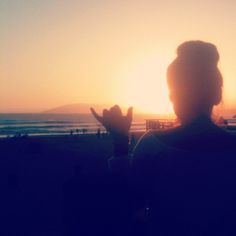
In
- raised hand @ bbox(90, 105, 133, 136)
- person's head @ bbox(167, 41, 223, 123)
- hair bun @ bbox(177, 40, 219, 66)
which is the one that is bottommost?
raised hand @ bbox(90, 105, 133, 136)

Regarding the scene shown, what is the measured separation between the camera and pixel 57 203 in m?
11.3

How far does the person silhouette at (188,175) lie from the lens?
1822mm

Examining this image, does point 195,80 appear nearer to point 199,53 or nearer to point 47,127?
point 199,53

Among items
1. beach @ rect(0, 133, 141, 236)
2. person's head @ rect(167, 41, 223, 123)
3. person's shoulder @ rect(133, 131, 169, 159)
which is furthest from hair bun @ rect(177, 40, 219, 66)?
beach @ rect(0, 133, 141, 236)

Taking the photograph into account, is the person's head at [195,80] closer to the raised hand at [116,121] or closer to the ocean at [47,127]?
the raised hand at [116,121]

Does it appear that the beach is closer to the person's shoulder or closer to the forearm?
the forearm

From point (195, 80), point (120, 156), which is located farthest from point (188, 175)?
point (120, 156)

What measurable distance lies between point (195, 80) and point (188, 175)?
42 centimetres

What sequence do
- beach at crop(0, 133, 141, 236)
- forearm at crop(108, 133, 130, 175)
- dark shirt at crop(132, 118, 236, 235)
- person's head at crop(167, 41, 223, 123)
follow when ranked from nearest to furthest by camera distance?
dark shirt at crop(132, 118, 236, 235) → person's head at crop(167, 41, 223, 123) → forearm at crop(108, 133, 130, 175) → beach at crop(0, 133, 141, 236)

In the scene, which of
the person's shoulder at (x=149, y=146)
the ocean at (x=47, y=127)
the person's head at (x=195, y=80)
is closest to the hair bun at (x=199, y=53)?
the person's head at (x=195, y=80)

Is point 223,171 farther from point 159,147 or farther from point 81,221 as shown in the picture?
point 81,221

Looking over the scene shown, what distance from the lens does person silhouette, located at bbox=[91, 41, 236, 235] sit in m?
1.82

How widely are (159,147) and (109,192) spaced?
0.92 ft

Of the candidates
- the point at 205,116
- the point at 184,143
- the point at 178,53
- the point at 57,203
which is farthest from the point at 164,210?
the point at 57,203
